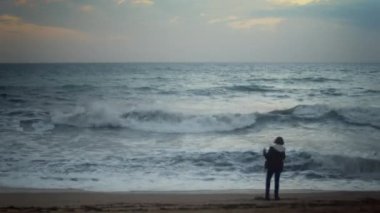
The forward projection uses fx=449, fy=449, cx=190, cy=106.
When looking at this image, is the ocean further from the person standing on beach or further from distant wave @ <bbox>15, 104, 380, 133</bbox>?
the person standing on beach

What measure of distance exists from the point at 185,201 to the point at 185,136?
873 cm

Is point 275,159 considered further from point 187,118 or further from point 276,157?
point 187,118

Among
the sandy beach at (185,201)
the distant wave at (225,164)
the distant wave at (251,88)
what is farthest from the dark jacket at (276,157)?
the distant wave at (251,88)

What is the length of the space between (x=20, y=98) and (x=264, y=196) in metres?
21.1

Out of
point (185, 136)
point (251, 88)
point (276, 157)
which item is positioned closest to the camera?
point (276, 157)

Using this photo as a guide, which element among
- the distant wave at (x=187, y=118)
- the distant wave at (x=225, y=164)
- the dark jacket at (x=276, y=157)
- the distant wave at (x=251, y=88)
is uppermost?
the distant wave at (x=251, y=88)

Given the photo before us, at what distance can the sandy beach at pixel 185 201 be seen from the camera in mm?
7125

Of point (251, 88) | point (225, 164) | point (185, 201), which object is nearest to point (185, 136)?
point (225, 164)

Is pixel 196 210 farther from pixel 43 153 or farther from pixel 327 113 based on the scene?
pixel 327 113

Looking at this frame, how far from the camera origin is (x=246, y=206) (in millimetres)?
7387

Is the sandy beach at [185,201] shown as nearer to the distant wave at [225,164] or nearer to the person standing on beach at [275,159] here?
the person standing on beach at [275,159]

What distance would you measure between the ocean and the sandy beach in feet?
2.41

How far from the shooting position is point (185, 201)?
7.98 meters

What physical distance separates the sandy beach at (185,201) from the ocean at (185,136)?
73 centimetres
